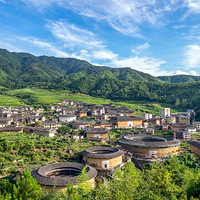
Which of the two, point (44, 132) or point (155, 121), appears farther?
point (155, 121)

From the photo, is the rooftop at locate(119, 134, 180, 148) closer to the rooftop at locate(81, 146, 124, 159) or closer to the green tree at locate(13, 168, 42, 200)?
the rooftop at locate(81, 146, 124, 159)

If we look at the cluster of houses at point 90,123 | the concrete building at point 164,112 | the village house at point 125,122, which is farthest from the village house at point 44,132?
the concrete building at point 164,112

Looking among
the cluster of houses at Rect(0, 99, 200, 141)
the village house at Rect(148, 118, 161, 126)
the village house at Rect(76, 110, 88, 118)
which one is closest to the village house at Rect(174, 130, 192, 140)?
the cluster of houses at Rect(0, 99, 200, 141)

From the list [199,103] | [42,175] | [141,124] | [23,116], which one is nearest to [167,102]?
[199,103]

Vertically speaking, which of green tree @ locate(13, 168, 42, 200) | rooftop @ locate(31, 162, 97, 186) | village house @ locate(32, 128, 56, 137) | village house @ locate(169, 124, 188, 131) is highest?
village house @ locate(169, 124, 188, 131)

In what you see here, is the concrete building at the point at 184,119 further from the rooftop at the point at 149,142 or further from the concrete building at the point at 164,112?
the rooftop at the point at 149,142

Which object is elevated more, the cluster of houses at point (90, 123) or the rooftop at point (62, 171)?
the cluster of houses at point (90, 123)

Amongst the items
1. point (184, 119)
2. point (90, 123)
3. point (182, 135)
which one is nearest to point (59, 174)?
point (90, 123)

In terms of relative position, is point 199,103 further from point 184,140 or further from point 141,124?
point 184,140

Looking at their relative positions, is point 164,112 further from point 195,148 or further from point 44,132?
point 44,132
